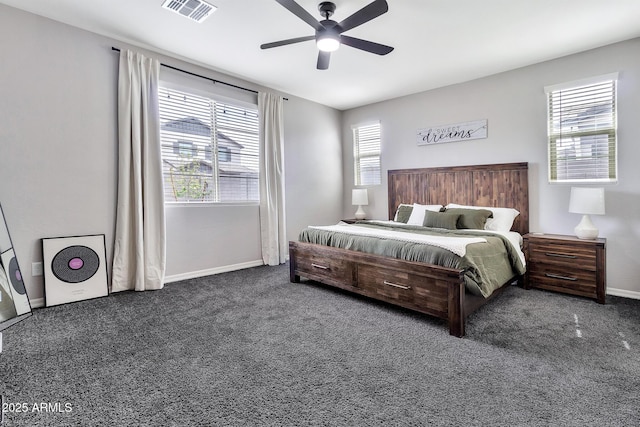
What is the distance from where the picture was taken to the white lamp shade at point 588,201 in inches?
120

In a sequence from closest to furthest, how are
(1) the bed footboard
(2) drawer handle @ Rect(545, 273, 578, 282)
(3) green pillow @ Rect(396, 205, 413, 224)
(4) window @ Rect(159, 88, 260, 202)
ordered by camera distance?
1. (1) the bed footboard
2. (2) drawer handle @ Rect(545, 273, 578, 282)
3. (4) window @ Rect(159, 88, 260, 202)
4. (3) green pillow @ Rect(396, 205, 413, 224)

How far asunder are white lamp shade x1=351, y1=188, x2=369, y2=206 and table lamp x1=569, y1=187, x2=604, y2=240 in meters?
2.83

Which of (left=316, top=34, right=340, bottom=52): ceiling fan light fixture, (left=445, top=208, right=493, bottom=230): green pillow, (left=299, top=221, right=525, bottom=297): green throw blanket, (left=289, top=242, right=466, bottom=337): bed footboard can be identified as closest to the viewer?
(left=289, top=242, right=466, bottom=337): bed footboard

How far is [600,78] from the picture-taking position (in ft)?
11.0

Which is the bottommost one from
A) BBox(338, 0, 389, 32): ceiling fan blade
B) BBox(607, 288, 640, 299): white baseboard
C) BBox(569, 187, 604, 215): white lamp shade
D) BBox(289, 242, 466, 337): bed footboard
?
BBox(607, 288, 640, 299): white baseboard

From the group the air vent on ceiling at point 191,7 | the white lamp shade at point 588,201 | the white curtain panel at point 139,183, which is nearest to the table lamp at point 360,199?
the white lamp shade at point 588,201

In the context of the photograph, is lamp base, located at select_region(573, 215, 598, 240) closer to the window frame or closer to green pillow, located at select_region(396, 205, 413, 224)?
green pillow, located at select_region(396, 205, 413, 224)

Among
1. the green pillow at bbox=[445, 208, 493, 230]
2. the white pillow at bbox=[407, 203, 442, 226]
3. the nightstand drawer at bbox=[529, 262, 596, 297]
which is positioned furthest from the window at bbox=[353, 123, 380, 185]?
the nightstand drawer at bbox=[529, 262, 596, 297]

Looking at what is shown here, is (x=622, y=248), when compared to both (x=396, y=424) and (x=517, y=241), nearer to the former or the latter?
(x=517, y=241)

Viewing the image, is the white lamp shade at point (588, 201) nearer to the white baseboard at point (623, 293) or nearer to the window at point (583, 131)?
the window at point (583, 131)

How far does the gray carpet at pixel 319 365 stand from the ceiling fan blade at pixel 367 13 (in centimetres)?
238

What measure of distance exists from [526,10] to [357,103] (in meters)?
3.03

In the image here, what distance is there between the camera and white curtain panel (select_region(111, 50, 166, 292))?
3.29m

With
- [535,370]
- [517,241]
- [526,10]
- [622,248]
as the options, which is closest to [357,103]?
[526,10]
